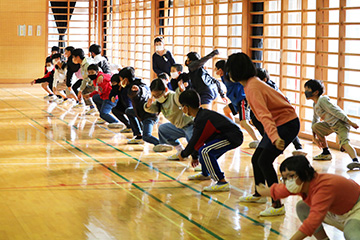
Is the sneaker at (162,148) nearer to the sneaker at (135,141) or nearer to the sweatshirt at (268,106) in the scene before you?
the sneaker at (135,141)

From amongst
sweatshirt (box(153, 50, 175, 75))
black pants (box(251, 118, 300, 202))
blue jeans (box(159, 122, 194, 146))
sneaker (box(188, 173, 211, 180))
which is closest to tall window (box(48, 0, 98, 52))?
sweatshirt (box(153, 50, 175, 75))

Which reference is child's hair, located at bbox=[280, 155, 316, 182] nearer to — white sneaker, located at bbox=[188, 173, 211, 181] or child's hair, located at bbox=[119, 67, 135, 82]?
white sneaker, located at bbox=[188, 173, 211, 181]

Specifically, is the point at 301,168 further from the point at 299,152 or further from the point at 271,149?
A: the point at 299,152

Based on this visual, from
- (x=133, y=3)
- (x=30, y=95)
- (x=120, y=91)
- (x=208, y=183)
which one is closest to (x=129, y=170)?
(x=208, y=183)

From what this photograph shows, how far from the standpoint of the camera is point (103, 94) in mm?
9133

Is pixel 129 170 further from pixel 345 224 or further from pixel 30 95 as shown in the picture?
pixel 30 95

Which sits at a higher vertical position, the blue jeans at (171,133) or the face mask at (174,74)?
the face mask at (174,74)

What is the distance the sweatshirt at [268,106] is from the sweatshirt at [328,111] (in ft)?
7.32

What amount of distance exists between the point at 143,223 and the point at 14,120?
609 centimetres

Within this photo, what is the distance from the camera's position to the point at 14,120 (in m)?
9.64

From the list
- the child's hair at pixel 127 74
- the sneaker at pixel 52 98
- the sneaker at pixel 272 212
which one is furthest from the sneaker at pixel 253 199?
the sneaker at pixel 52 98

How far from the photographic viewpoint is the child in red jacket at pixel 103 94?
9.04 meters

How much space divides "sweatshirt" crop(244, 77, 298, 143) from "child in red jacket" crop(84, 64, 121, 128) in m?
5.09

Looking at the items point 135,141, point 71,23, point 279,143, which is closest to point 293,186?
point 279,143
